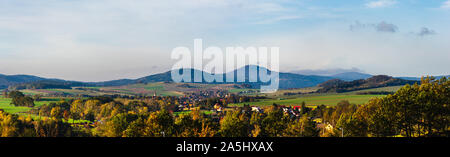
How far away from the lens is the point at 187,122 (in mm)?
52594
